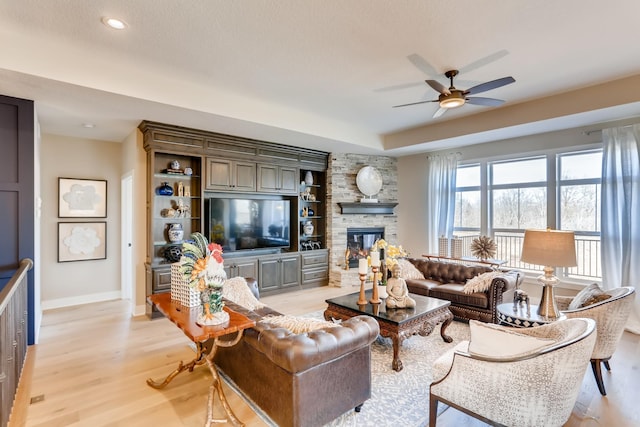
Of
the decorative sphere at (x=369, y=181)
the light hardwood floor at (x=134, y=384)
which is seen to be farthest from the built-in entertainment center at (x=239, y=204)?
the light hardwood floor at (x=134, y=384)

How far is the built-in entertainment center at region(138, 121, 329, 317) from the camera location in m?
4.57

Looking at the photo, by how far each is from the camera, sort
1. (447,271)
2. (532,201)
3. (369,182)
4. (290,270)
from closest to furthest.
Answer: (447,271) < (532,201) < (290,270) < (369,182)

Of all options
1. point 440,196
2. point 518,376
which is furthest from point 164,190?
point 440,196

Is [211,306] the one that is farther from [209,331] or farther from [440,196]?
[440,196]

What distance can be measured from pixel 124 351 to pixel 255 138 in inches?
136

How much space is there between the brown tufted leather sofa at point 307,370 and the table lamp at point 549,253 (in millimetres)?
1638

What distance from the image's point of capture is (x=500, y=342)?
1889 millimetres

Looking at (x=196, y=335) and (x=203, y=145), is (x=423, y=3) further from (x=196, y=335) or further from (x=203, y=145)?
(x=203, y=145)

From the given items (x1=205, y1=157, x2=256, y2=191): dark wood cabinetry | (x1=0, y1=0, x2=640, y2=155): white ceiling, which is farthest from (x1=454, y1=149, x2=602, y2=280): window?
(x1=205, y1=157, x2=256, y2=191): dark wood cabinetry

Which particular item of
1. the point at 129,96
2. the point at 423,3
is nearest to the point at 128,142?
the point at 129,96

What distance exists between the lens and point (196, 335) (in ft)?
6.24

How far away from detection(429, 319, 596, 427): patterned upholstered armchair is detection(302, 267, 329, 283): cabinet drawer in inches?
166

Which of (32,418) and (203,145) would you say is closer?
(32,418)

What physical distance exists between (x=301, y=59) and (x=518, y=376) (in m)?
3.07
